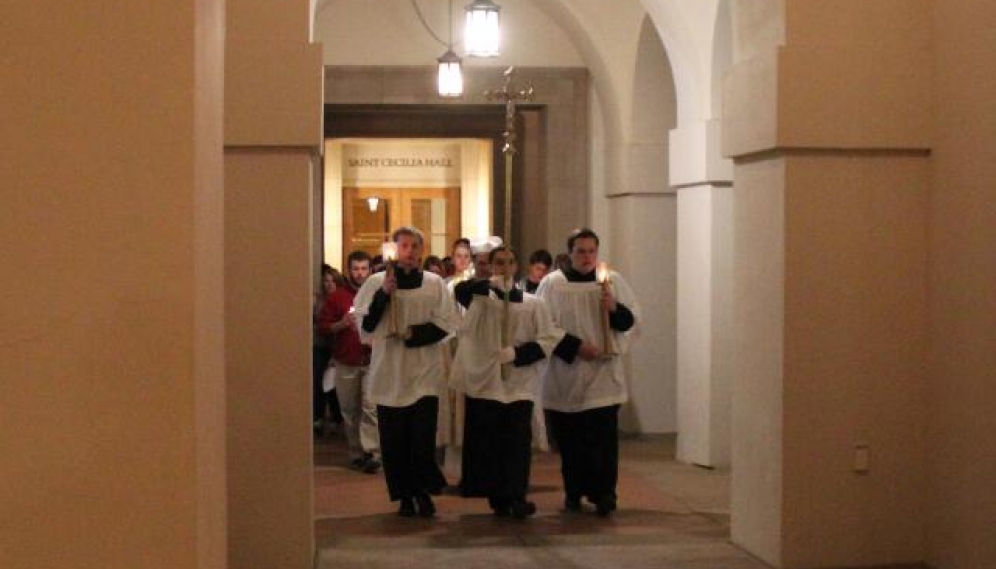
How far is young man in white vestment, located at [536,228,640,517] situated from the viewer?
1111cm

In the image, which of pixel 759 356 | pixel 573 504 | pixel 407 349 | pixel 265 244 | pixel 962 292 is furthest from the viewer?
pixel 573 504

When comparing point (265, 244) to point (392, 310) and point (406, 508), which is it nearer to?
point (392, 310)

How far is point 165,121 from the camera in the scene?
4207mm

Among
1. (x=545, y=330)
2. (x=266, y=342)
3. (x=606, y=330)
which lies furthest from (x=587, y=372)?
(x=266, y=342)

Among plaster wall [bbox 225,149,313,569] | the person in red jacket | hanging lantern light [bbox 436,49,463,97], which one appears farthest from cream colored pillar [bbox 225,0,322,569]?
hanging lantern light [bbox 436,49,463,97]

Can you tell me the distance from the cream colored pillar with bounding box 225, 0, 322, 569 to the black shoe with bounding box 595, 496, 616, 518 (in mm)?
3018

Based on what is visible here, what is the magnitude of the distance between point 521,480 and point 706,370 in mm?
3075

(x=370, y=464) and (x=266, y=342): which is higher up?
(x=266, y=342)

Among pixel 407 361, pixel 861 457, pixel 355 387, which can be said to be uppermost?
pixel 407 361

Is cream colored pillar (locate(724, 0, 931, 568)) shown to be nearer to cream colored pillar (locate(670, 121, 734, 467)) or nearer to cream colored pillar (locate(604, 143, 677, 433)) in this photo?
cream colored pillar (locate(670, 121, 734, 467))

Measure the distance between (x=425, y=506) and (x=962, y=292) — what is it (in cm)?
423

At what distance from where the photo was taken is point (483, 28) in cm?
1326

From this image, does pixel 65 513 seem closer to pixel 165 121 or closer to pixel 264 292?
pixel 165 121

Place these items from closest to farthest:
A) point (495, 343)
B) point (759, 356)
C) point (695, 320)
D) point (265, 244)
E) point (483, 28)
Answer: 1. point (265, 244)
2. point (759, 356)
3. point (495, 343)
4. point (483, 28)
5. point (695, 320)
